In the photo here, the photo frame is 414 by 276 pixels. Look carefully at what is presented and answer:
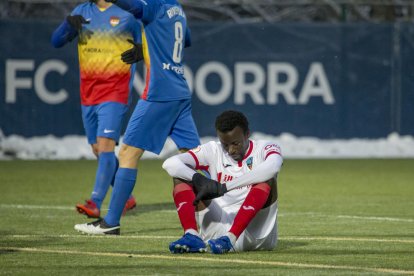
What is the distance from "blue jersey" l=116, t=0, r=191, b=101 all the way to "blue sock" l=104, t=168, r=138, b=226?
2.26ft

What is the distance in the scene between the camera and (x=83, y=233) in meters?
10.6

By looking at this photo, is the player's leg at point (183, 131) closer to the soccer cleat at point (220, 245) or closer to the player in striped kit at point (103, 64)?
the player in striped kit at point (103, 64)

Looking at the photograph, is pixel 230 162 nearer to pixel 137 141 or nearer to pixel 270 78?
pixel 137 141

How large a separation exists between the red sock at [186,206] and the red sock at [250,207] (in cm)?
31

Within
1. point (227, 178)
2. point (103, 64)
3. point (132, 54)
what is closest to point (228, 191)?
point (227, 178)

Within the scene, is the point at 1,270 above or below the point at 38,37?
below

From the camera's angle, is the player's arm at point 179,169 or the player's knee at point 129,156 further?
the player's knee at point 129,156

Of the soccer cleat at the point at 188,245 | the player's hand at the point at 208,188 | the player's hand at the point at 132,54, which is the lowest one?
the soccer cleat at the point at 188,245

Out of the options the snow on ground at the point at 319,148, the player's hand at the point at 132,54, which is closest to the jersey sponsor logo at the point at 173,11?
the player's hand at the point at 132,54

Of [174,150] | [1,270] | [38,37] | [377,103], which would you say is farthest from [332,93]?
[1,270]

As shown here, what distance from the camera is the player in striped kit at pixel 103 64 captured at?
12.5 metres

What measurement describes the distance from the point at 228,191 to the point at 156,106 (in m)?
1.90

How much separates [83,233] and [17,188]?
509 cm

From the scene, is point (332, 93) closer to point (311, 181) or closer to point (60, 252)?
point (311, 181)
